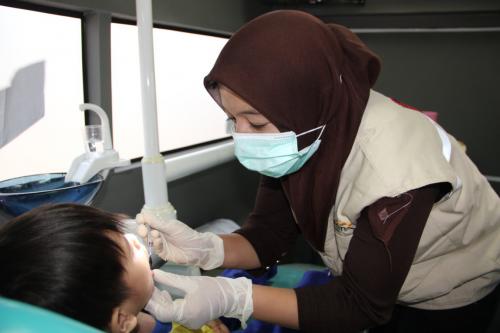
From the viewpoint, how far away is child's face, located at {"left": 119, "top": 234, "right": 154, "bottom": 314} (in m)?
0.81

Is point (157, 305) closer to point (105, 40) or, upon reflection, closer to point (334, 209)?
point (334, 209)

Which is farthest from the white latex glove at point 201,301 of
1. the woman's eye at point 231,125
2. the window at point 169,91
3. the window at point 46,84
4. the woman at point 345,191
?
the window at point 169,91

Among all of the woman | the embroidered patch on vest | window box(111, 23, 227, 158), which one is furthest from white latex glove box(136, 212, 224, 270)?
window box(111, 23, 227, 158)

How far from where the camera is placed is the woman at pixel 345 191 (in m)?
0.85

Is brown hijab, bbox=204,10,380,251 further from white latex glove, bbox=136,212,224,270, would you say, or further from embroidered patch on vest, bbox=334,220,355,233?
white latex glove, bbox=136,212,224,270

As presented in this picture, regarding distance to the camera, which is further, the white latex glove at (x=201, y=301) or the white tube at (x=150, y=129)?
the white tube at (x=150, y=129)

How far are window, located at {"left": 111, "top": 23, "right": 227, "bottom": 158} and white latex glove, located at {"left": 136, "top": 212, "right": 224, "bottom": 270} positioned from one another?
63cm

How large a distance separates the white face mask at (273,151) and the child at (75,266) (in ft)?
1.17

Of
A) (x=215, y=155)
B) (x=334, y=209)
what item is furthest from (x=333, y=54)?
(x=215, y=155)

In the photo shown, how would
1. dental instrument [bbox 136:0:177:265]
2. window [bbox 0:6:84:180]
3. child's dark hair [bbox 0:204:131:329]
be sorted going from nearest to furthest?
1. child's dark hair [bbox 0:204:131:329]
2. dental instrument [bbox 136:0:177:265]
3. window [bbox 0:6:84:180]

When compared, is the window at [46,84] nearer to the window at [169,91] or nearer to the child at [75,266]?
the window at [169,91]

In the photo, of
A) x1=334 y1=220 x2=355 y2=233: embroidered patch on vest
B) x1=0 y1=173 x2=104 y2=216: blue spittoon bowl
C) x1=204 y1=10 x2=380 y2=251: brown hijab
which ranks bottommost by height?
x1=334 y1=220 x2=355 y2=233: embroidered patch on vest

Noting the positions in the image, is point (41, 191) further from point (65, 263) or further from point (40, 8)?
point (40, 8)

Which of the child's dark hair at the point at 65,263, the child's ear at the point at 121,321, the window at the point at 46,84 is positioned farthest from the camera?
the window at the point at 46,84
